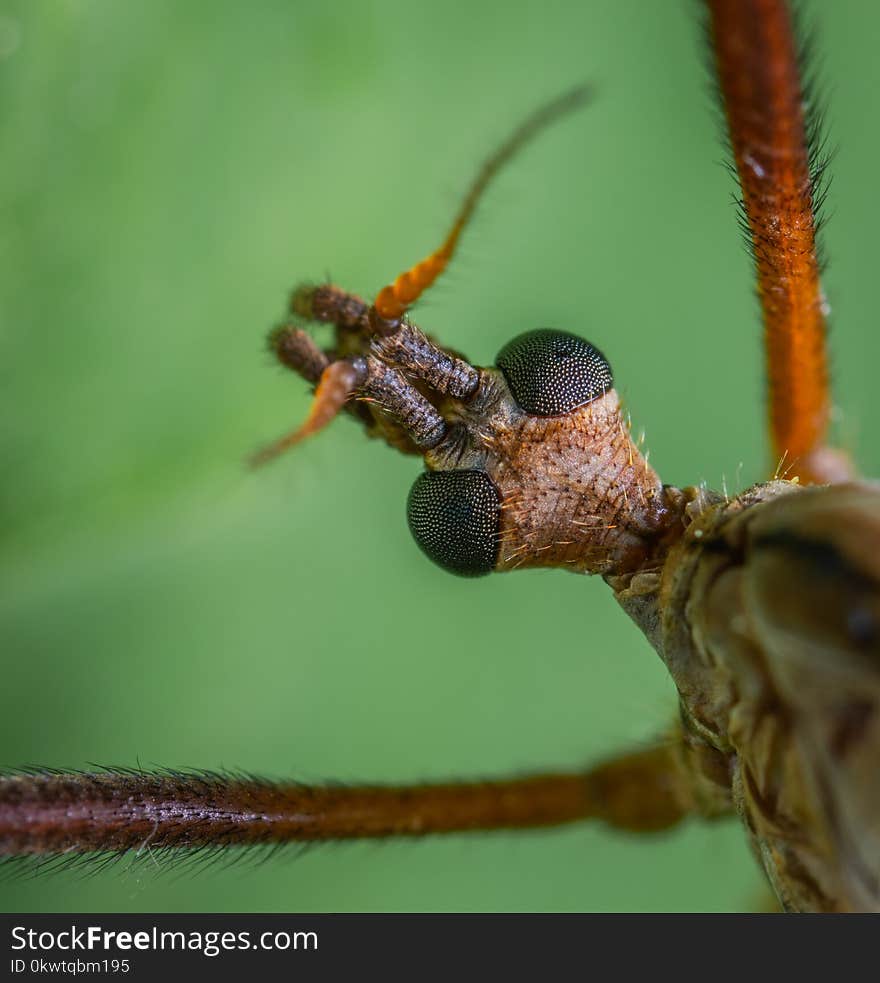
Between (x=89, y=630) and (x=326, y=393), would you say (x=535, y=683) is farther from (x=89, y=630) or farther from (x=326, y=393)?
(x=326, y=393)

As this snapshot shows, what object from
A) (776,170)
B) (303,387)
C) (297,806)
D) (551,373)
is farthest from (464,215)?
(297,806)

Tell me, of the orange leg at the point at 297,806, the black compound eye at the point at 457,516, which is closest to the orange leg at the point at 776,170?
the black compound eye at the point at 457,516

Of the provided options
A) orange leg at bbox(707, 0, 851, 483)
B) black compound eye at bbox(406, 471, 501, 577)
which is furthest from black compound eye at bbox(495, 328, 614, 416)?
orange leg at bbox(707, 0, 851, 483)

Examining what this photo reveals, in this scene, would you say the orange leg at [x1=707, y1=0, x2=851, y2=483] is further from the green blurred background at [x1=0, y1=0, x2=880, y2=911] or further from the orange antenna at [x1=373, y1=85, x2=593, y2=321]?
the green blurred background at [x1=0, y1=0, x2=880, y2=911]

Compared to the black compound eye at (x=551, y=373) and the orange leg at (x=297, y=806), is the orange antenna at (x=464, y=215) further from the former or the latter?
the orange leg at (x=297, y=806)

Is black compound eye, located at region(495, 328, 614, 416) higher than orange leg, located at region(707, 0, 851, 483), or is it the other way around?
orange leg, located at region(707, 0, 851, 483)
